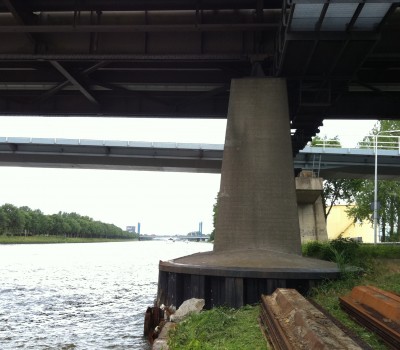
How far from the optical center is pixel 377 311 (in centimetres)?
714

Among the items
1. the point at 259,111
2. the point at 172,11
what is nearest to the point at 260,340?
the point at 259,111

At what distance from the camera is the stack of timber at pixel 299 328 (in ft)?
17.0

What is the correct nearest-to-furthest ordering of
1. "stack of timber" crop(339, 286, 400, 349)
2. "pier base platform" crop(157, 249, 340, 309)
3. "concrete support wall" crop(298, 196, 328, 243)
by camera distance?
"stack of timber" crop(339, 286, 400, 349) < "pier base platform" crop(157, 249, 340, 309) < "concrete support wall" crop(298, 196, 328, 243)

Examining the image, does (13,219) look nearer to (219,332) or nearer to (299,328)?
(219,332)

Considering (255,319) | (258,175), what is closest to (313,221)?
(258,175)

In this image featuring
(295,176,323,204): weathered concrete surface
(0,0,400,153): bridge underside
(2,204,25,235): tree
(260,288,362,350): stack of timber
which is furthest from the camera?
(2,204,25,235): tree

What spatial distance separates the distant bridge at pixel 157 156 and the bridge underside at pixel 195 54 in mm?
19827

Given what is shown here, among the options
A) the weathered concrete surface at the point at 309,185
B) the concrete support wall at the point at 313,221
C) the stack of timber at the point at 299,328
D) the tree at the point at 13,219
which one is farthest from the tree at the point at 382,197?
the tree at the point at 13,219

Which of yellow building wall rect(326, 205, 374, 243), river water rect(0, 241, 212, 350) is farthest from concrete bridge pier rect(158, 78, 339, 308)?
yellow building wall rect(326, 205, 374, 243)

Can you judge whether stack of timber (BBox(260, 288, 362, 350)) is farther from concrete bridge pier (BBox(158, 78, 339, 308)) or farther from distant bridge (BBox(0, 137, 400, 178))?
distant bridge (BBox(0, 137, 400, 178))

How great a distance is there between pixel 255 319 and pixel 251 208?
19.7 feet

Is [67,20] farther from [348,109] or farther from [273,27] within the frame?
[348,109]

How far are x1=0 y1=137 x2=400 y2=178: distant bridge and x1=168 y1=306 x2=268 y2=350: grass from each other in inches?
1243

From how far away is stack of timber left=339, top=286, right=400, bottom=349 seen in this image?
241 inches
